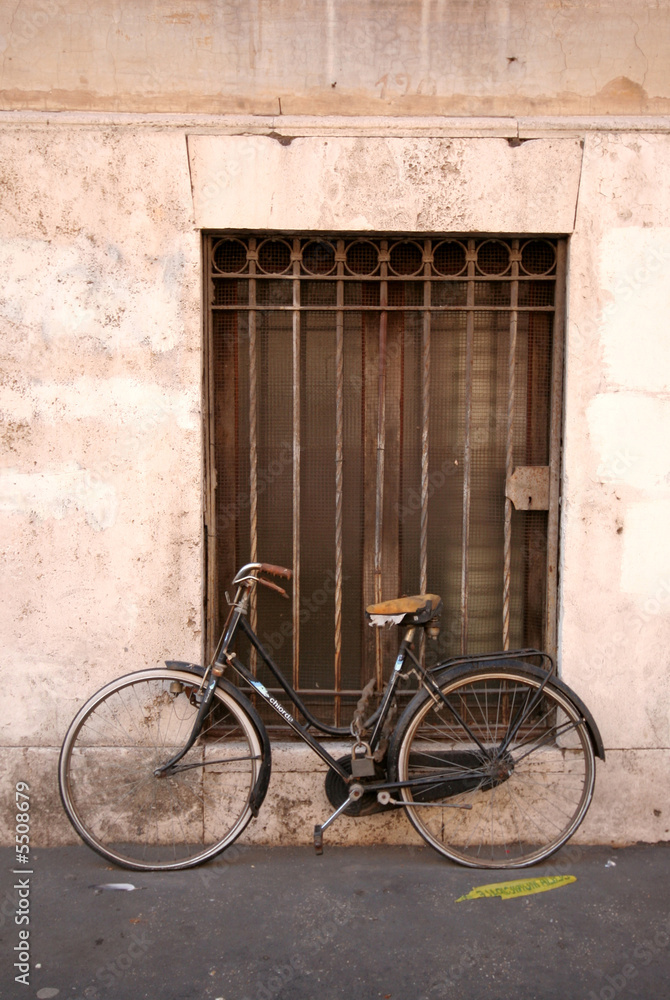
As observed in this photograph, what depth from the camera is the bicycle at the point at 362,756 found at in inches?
128

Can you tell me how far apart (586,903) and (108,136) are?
12.9 ft

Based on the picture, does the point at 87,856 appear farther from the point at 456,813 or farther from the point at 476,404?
the point at 476,404

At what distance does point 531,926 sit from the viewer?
2.90 metres

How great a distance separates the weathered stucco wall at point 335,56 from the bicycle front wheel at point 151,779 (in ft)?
9.13

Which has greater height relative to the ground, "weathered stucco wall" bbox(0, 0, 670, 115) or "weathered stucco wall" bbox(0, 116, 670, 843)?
"weathered stucco wall" bbox(0, 0, 670, 115)

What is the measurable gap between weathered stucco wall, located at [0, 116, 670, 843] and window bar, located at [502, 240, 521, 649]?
24 cm

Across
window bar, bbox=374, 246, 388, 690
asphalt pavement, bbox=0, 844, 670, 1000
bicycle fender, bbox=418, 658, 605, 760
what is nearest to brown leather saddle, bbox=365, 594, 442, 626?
bicycle fender, bbox=418, 658, 605, 760

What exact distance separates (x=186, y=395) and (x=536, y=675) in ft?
6.63

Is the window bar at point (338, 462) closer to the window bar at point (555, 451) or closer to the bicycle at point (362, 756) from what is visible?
the bicycle at point (362, 756)

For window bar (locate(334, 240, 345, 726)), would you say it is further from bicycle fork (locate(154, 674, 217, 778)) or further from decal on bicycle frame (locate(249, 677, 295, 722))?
bicycle fork (locate(154, 674, 217, 778))

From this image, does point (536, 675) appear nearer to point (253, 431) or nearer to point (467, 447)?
point (467, 447)

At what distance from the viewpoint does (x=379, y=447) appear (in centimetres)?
365

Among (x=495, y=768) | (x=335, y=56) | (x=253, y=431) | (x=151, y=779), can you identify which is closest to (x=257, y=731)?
(x=151, y=779)

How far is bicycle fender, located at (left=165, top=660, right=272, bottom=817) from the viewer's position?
10.7 ft
